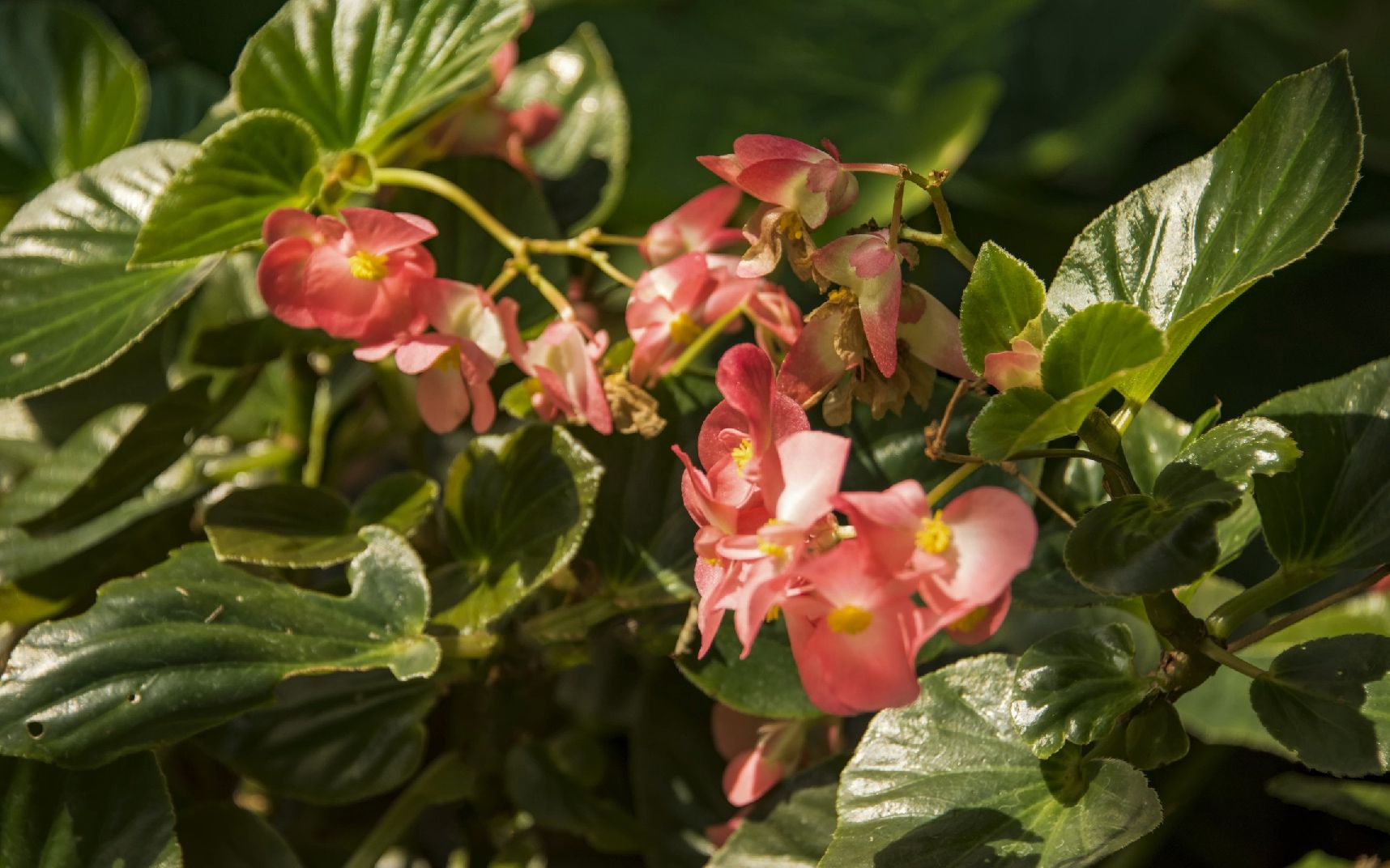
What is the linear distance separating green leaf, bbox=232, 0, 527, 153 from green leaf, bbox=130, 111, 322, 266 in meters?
0.04

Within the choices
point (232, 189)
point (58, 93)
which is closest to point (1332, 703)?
point (232, 189)

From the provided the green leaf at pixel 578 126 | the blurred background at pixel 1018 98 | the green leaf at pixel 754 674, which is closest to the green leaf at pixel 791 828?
the green leaf at pixel 754 674

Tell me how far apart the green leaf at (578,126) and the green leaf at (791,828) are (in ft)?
1.19

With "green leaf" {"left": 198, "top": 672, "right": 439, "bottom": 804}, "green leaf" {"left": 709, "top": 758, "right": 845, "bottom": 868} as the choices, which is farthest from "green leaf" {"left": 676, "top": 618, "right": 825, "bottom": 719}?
"green leaf" {"left": 198, "top": 672, "right": 439, "bottom": 804}

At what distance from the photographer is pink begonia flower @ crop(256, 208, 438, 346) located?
0.51m

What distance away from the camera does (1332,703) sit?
414 millimetres

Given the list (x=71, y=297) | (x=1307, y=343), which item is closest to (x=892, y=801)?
(x=71, y=297)

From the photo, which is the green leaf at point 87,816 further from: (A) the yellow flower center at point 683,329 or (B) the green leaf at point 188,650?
(A) the yellow flower center at point 683,329

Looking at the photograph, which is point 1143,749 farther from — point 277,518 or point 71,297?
point 71,297

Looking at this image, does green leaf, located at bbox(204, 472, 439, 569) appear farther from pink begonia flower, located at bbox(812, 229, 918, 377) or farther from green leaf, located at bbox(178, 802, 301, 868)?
pink begonia flower, located at bbox(812, 229, 918, 377)

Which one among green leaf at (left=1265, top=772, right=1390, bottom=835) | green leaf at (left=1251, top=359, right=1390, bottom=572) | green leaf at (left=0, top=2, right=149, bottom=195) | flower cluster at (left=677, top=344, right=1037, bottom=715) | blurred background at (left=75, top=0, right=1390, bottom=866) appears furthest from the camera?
blurred background at (left=75, top=0, right=1390, bottom=866)

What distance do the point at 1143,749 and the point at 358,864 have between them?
38 cm

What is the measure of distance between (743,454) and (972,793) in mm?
154

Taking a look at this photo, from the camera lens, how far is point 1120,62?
4.52ft
